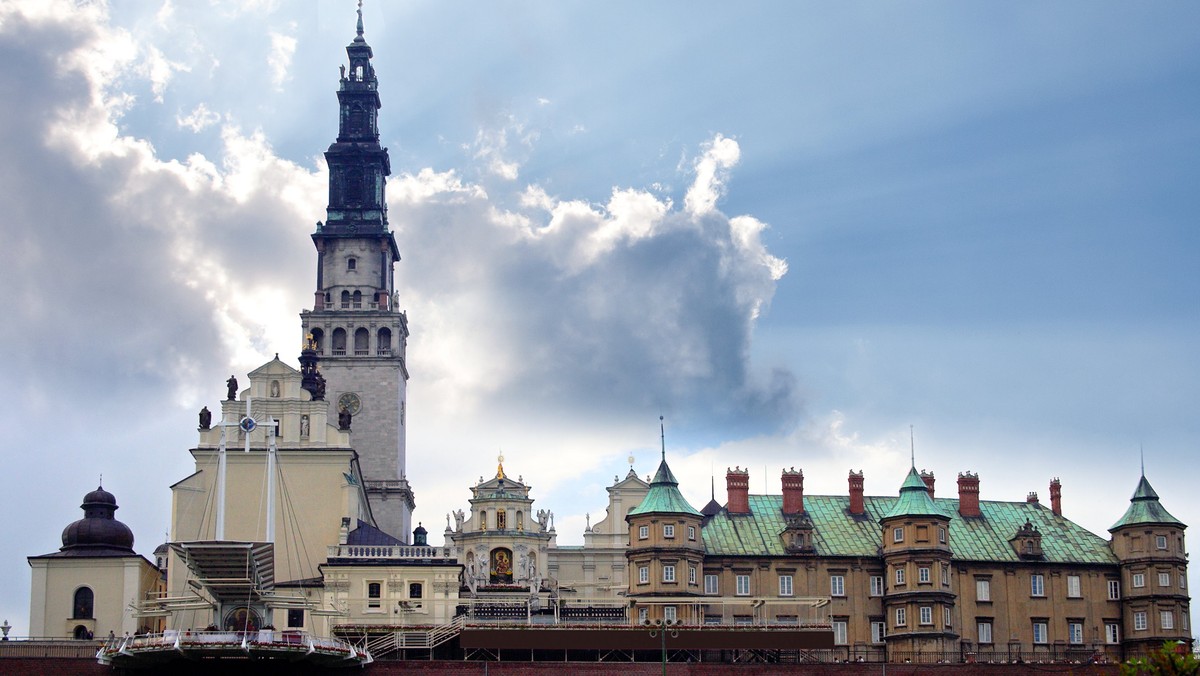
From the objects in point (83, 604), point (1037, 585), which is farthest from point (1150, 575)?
point (83, 604)

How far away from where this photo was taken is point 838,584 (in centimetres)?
11475

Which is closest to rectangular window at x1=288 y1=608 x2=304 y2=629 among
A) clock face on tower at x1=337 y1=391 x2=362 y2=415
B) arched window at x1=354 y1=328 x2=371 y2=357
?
clock face on tower at x1=337 y1=391 x2=362 y2=415

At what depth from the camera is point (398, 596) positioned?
356ft

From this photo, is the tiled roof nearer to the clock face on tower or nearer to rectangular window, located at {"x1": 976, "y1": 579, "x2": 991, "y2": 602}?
rectangular window, located at {"x1": 976, "y1": 579, "x2": 991, "y2": 602}

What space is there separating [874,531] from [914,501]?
5000 millimetres

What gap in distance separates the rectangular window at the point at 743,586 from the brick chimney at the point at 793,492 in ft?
24.8

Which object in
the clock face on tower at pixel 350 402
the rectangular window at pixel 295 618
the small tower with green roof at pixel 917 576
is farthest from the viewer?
the clock face on tower at pixel 350 402

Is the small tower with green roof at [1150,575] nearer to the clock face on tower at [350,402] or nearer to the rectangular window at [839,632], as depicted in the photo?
the rectangular window at [839,632]

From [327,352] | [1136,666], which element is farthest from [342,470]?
[1136,666]

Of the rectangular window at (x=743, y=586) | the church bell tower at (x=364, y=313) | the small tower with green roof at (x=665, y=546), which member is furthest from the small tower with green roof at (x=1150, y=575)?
the church bell tower at (x=364, y=313)

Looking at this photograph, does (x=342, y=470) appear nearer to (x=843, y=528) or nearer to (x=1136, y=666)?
(x=843, y=528)

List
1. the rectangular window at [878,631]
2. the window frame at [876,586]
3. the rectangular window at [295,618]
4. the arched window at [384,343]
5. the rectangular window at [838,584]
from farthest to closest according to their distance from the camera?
the arched window at [384,343], the window frame at [876,586], the rectangular window at [838,584], the rectangular window at [878,631], the rectangular window at [295,618]

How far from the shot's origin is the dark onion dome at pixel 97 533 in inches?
4414

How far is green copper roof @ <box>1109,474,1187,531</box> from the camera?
116 m
